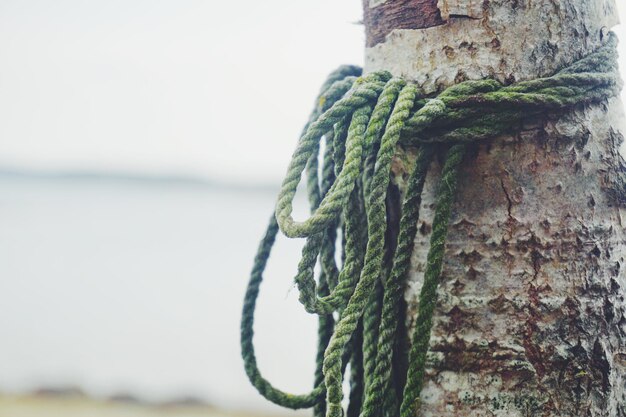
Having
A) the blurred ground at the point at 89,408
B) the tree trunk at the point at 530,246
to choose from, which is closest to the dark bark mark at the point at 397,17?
the tree trunk at the point at 530,246

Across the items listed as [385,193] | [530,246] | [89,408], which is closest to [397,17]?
[385,193]

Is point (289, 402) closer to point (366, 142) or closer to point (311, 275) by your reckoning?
point (311, 275)

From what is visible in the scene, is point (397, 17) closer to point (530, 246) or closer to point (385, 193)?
point (385, 193)

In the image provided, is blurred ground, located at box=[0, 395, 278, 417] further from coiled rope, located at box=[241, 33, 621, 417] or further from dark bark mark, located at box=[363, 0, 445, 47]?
dark bark mark, located at box=[363, 0, 445, 47]

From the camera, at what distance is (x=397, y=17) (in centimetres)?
101

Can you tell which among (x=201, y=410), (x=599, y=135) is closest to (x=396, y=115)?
(x=599, y=135)

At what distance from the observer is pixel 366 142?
36.6 inches

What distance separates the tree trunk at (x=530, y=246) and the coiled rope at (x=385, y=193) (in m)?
0.04

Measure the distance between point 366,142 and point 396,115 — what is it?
7 centimetres

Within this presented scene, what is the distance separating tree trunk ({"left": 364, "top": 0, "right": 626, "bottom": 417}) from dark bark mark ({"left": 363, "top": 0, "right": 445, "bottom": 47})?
1cm

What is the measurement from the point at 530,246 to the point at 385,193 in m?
0.25

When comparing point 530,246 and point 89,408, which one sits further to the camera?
point 89,408

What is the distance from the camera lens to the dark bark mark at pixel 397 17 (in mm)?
969

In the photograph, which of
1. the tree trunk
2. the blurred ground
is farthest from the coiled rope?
the blurred ground
